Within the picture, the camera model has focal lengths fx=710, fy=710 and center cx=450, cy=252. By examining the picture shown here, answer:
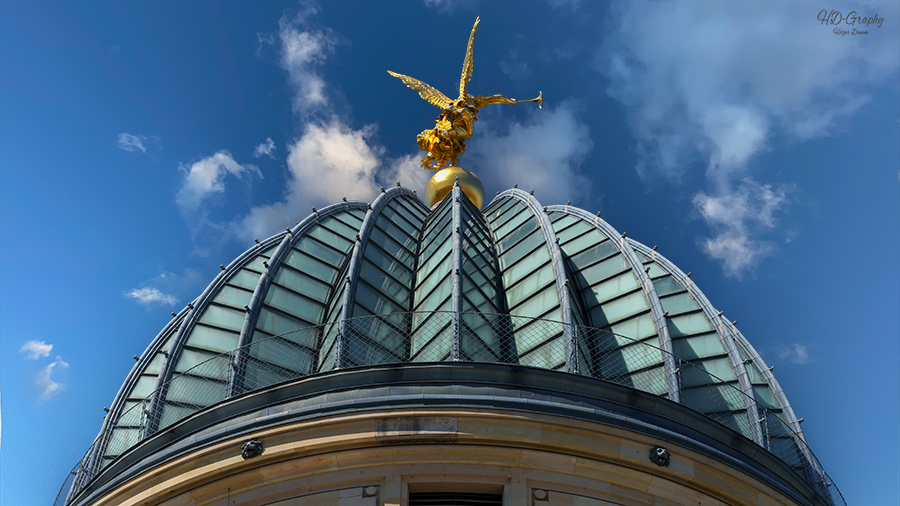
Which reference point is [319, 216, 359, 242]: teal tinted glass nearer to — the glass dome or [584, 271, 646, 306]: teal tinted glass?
the glass dome

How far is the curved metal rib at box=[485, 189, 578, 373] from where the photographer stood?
21672 millimetres

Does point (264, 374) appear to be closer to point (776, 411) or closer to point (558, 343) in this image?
point (558, 343)

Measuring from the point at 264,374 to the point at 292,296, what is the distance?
6705 millimetres

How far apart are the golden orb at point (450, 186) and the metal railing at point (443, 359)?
22.6m

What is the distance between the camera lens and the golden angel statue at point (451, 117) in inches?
1873

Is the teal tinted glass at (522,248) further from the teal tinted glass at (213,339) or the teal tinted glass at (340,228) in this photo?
the teal tinted glass at (213,339)

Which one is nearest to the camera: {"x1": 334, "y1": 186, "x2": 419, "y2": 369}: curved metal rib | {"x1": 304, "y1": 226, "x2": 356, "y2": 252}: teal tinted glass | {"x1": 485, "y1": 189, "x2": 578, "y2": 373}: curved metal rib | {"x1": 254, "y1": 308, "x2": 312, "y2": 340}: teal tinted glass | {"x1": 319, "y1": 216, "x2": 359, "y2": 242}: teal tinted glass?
{"x1": 334, "y1": 186, "x2": 419, "y2": 369}: curved metal rib

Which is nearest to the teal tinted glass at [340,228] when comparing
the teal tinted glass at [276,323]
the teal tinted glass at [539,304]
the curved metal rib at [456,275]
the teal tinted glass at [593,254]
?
the curved metal rib at [456,275]

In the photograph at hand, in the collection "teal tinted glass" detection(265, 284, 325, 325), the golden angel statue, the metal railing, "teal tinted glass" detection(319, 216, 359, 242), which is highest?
the golden angel statue

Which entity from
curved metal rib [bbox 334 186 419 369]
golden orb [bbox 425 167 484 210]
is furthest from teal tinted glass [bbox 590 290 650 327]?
golden orb [bbox 425 167 484 210]

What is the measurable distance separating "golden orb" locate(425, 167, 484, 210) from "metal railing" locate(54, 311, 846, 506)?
22.6 meters

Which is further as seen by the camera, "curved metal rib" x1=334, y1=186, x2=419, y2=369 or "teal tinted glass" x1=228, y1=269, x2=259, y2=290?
"teal tinted glass" x1=228, y1=269, x2=259, y2=290

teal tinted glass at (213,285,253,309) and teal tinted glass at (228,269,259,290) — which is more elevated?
teal tinted glass at (228,269,259,290)

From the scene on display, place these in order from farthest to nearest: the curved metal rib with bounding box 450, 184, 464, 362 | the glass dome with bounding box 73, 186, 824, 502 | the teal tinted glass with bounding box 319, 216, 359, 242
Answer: the teal tinted glass with bounding box 319, 216, 359, 242 < the glass dome with bounding box 73, 186, 824, 502 < the curved metal rib with bounding box 450, 184, 464, 362
